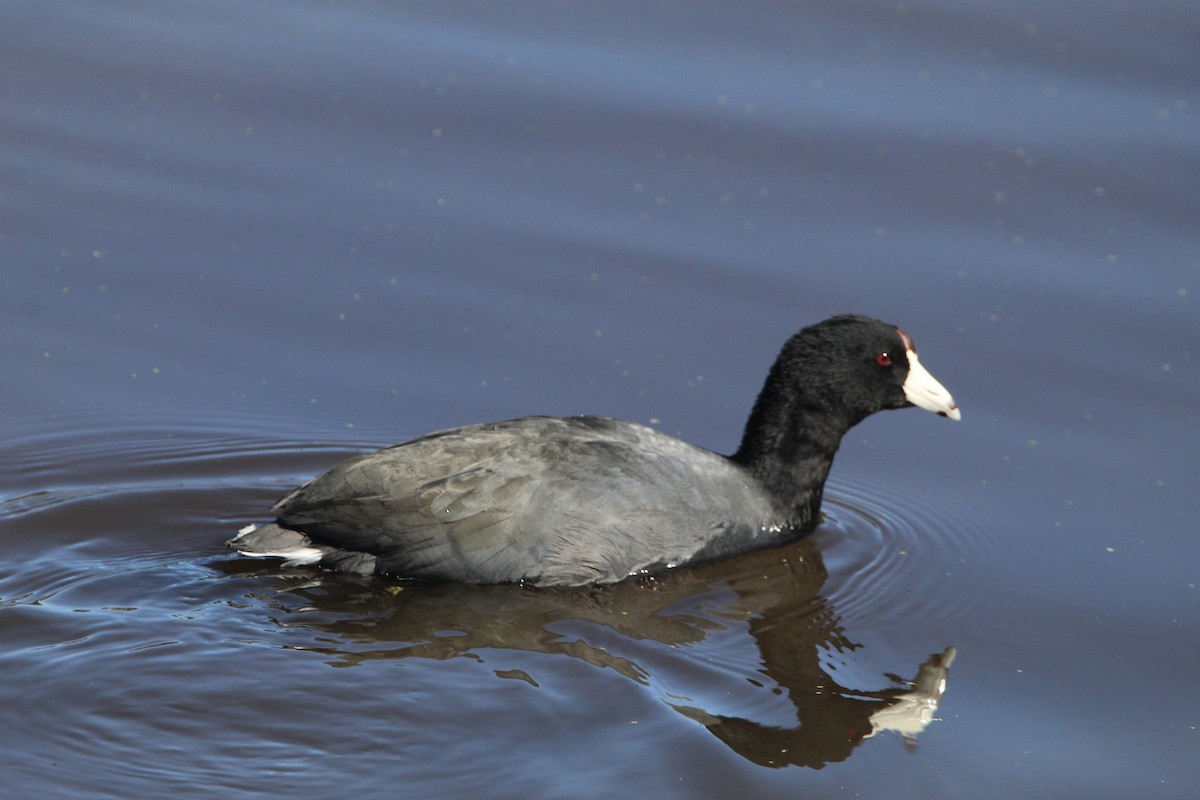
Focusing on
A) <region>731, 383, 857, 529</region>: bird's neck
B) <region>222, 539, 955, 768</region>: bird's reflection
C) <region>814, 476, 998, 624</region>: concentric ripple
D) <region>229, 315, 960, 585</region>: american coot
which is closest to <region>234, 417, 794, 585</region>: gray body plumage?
<region>229, 315, 960, 585</region>: american coot

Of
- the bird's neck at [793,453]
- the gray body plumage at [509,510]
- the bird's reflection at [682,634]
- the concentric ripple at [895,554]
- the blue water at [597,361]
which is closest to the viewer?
the blue water at [597,361]

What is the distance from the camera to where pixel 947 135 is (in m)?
9.67

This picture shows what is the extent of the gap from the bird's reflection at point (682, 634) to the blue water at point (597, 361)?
0.9 inches

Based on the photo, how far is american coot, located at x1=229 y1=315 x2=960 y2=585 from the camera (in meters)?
6.31

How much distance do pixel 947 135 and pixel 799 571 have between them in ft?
12.9

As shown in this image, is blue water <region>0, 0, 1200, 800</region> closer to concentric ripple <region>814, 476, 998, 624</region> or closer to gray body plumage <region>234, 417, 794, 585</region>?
concentric ripple <region>814, 476, 998, 624</region>

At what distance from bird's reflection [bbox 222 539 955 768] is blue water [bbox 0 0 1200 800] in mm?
24

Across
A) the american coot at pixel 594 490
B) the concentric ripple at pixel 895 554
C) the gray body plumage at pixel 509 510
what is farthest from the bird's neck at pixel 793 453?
the gray body plumage at pixel 509 510

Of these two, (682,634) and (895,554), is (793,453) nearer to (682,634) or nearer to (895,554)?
(895,554)

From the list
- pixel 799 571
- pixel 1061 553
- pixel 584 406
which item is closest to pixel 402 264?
pixel 584 406

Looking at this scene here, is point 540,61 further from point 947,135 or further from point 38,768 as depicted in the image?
point 38,768

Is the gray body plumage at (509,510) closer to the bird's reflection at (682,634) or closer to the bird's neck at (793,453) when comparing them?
the bird's reflection at (682,634)

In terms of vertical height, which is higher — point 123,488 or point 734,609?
point 123,488

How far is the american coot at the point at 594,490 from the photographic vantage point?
20.7 ft
